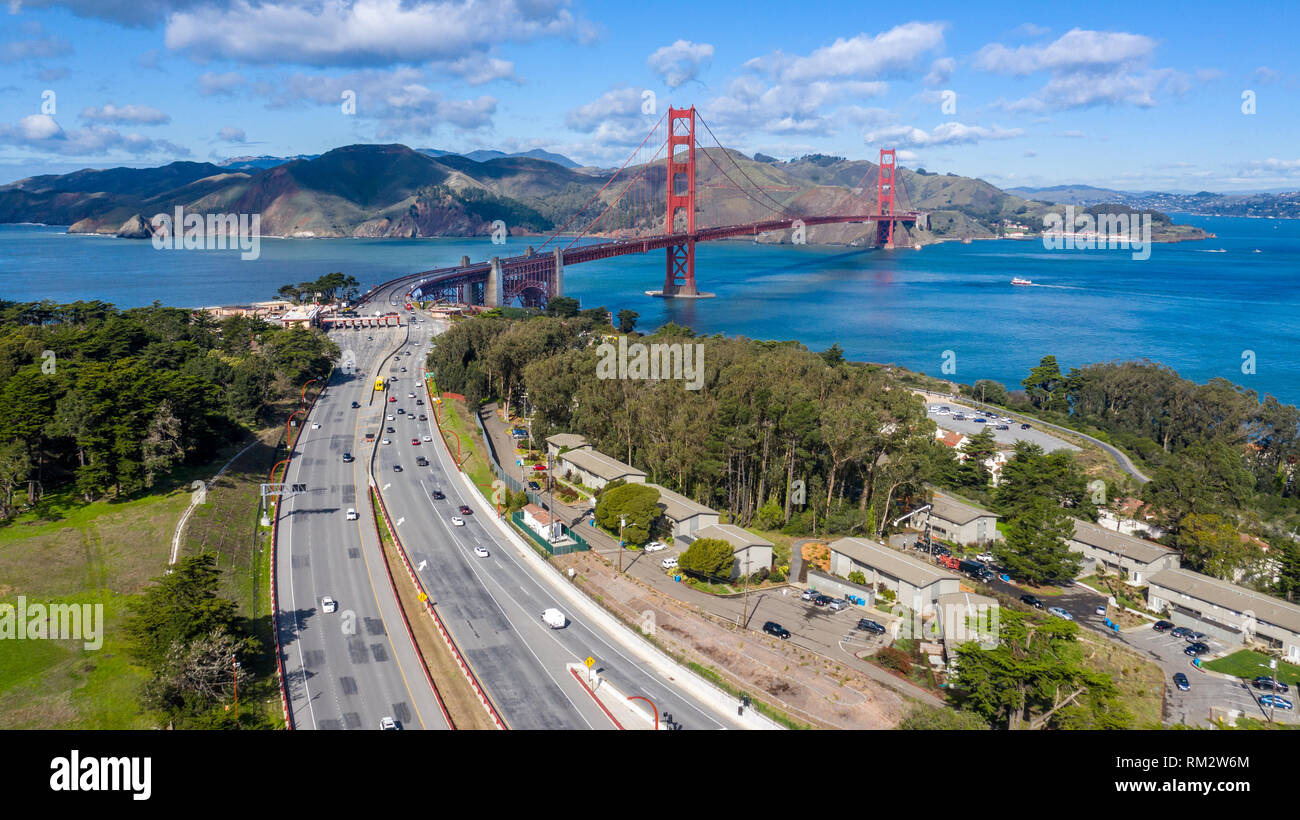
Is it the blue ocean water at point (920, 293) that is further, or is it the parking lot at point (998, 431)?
the blue ocean water at point (920, 293)

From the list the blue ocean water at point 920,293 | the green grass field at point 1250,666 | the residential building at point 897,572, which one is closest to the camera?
the green grass field at point 1250,666

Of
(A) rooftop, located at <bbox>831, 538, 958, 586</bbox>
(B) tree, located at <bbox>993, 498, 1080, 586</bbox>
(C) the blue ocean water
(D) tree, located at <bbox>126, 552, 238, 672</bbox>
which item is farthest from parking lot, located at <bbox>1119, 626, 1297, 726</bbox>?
(C) the blue ocean water

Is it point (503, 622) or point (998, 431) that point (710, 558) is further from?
point (998, 431)

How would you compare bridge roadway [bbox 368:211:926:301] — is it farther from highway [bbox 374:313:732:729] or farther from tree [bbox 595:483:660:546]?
tree [bbox 595:483:660:546]

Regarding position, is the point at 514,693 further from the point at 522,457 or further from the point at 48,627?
the point at 522,457

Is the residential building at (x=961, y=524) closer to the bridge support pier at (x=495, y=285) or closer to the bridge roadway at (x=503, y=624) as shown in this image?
the bridge roadway at (x=503, y=624)

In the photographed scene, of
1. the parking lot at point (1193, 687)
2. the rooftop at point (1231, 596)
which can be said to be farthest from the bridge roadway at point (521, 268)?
the parking lot at point (1193, 687)

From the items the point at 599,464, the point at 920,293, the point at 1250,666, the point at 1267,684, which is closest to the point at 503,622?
the point at 599,464
